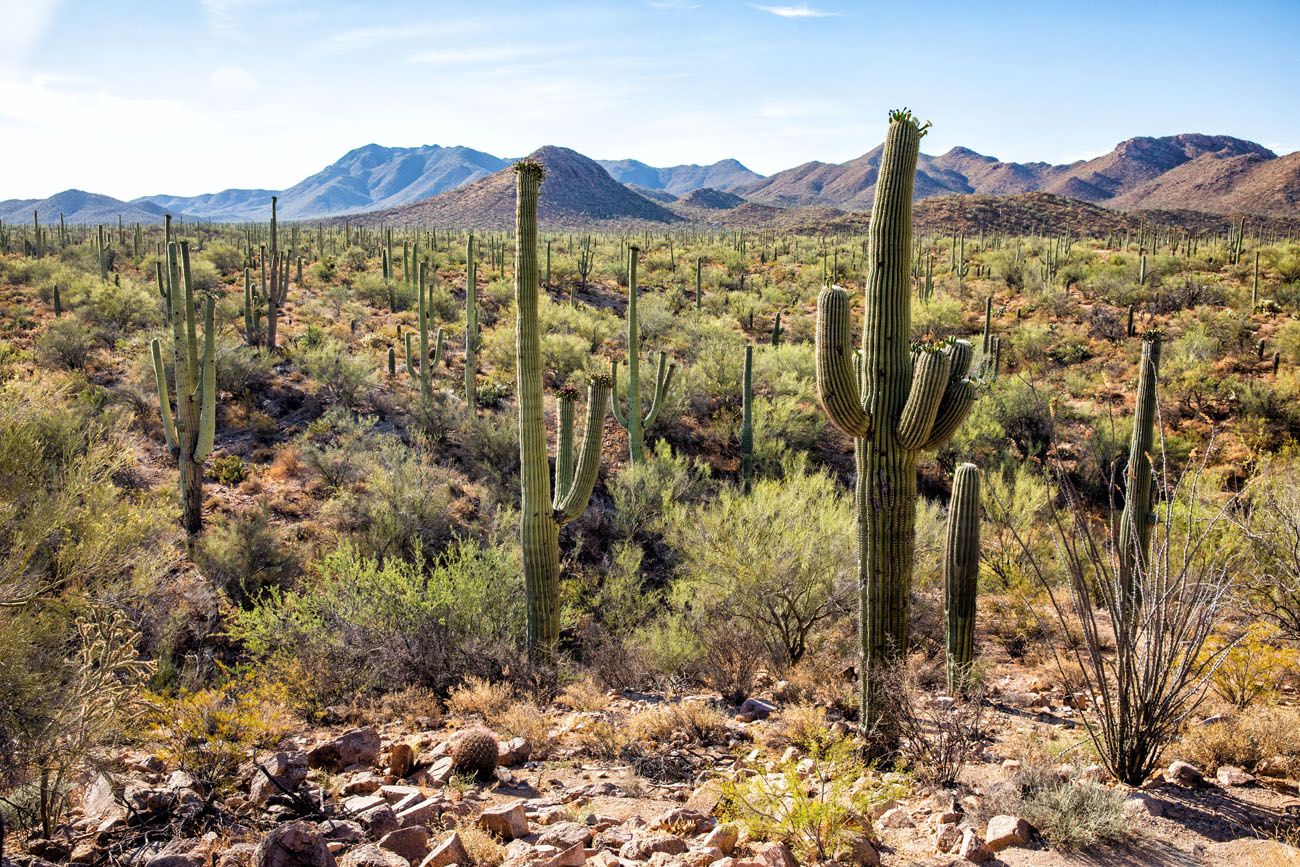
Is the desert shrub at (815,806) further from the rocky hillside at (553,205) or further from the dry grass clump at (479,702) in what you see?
the rocky hillside at (553,205)

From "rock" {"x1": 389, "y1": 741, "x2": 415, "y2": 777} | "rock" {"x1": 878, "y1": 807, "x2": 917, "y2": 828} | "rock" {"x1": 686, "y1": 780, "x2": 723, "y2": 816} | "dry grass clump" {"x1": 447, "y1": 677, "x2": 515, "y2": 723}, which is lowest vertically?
"dry grass clump" {"x1": 447, "y1": 677, "x2": 515, "y2": 723}

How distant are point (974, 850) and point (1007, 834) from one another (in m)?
0.25

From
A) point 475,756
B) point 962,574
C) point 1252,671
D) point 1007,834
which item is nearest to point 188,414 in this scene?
point 475,756

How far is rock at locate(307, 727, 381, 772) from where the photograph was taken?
6082 millimetres

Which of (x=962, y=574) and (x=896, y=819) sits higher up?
(x=962, y=574)

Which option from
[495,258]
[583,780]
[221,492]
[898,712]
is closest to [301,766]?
[583,780]

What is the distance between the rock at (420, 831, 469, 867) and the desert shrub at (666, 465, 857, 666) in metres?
5.37

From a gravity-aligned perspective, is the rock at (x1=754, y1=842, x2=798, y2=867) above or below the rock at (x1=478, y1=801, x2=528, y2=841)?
above

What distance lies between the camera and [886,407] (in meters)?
6.66

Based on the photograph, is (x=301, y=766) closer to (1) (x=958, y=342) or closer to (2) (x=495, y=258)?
(1) (x=958, y=342)

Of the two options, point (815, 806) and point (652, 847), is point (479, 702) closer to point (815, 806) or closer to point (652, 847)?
point (652, 847)

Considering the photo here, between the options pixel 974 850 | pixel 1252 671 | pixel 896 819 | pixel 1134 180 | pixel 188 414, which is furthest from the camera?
pixel 1134 180

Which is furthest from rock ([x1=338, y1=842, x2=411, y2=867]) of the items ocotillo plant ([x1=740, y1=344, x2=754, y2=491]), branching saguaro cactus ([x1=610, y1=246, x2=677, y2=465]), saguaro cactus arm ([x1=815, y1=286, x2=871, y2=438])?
ocotillo plant ([x1=740, y1=344, x2=754, y2=491])

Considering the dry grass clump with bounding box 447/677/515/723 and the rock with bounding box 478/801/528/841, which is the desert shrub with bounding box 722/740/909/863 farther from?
the dry grass clump with bounding box 447/677/515/723
